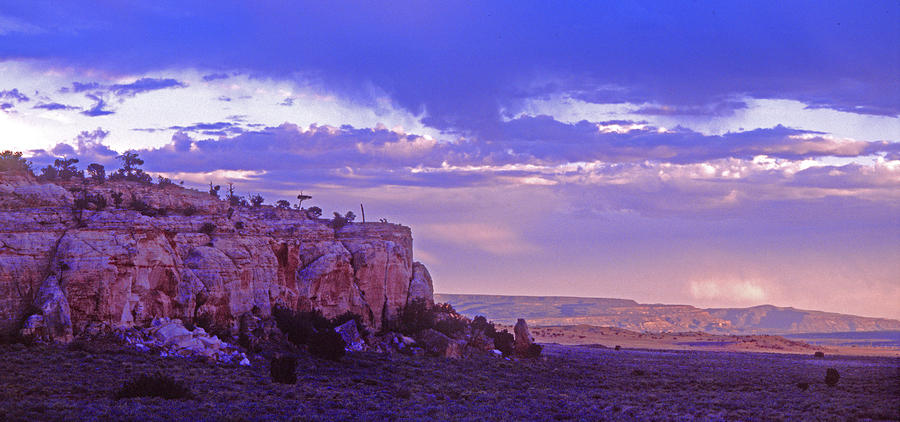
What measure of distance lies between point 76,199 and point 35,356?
979 cm

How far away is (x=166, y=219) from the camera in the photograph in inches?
1650

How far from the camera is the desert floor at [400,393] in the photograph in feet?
86.7

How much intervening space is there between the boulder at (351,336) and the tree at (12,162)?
18.4 metres

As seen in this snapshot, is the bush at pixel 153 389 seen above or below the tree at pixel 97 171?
below

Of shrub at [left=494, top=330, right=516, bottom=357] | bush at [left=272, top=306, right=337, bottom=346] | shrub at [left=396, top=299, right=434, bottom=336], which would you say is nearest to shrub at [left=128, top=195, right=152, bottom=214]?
bush at [left=272, top=306, right=337, bottom=346]

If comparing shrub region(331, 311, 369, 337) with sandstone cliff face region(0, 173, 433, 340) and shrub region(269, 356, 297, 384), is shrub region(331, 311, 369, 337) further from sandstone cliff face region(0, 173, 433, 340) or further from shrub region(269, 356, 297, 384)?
shrub region(269, 356, 297, 384)

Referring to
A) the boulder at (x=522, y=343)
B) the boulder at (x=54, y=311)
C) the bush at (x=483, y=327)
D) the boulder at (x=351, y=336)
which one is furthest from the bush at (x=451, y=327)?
the boulder at (x=54, y=311)

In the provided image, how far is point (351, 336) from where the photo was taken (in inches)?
1881

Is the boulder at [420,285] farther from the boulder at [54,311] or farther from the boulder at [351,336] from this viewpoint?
the boulder at [54,311]

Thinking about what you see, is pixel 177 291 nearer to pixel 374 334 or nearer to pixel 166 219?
pixel 166 219

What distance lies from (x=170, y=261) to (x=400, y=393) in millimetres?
13305

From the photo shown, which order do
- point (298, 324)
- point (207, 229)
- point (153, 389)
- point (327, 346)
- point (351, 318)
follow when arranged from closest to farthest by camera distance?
point (153, 389)
point (327, 346)
point (207, 229)
point (298, 324)
point (351, 318)

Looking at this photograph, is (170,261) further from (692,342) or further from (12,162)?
(692,342)

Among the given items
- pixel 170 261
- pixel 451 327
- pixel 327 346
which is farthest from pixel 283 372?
pixel 451 327
